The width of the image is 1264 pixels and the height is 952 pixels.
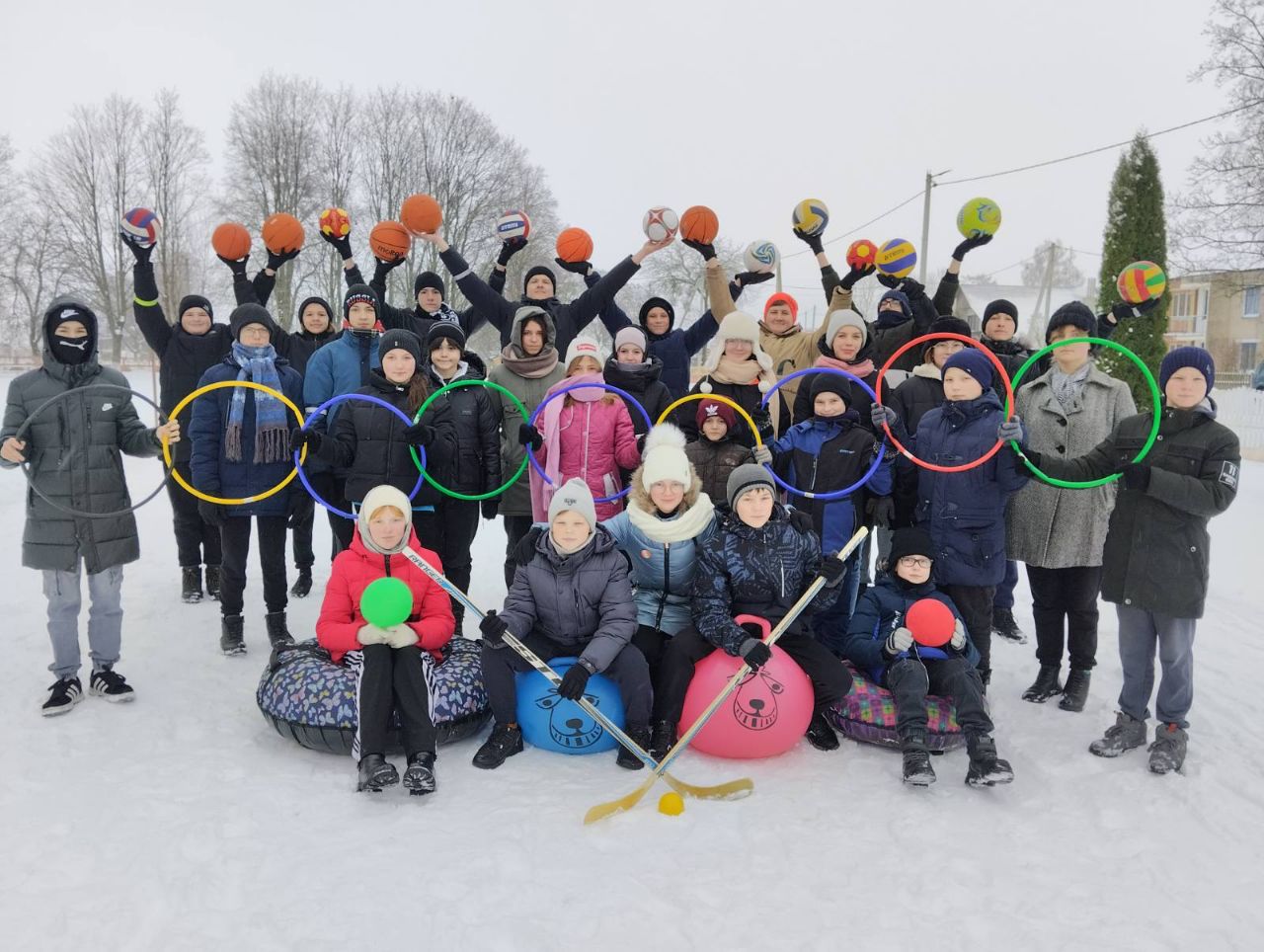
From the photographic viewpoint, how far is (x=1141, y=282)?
521 centimetres

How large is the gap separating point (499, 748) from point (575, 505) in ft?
4.22

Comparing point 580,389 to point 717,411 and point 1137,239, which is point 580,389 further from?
point 1137,239

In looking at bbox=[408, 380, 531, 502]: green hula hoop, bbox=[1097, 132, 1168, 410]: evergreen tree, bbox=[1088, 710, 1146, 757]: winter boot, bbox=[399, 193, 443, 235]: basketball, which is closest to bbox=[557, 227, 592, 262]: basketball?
bbox=[399, 193, 443, 235]: basketball

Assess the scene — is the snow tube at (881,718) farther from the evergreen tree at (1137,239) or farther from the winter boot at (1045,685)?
the evergreen tree at (1137,239)

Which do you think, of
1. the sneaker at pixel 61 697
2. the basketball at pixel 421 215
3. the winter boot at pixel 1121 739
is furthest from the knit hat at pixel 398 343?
the winter boot at pixel 1121 739

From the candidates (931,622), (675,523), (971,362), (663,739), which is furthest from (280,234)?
(931,622)

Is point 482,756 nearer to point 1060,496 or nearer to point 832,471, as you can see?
point 832,471

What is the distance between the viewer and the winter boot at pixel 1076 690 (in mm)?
5027

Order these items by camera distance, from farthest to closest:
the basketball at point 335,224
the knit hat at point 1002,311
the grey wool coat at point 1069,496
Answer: the basketball at point 335,224 < the knit hat at point 1002,311 < the grey wool coat at point 1069,496

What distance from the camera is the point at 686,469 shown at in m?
4.70

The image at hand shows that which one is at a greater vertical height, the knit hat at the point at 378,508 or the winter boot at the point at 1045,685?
the knit hat at the point at 378,508

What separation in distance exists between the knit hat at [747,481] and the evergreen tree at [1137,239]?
541 inches

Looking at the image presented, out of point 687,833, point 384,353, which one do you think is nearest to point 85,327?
point 384,353

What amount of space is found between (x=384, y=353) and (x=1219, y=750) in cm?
520
